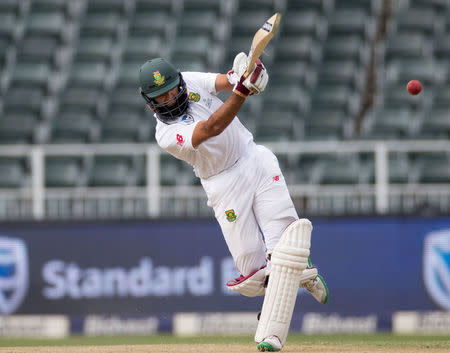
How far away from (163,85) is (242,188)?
2.77ft

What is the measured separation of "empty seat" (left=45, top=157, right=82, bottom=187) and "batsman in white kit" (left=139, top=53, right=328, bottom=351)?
221 inches

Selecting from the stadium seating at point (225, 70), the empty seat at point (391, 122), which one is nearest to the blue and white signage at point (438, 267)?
the stadium seating at point (225, 70)

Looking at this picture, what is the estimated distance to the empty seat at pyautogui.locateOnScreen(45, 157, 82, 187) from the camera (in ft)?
37.7

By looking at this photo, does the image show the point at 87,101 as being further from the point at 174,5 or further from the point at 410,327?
the point at 410,327

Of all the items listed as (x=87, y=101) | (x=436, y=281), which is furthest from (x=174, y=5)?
(x=436, y=281)

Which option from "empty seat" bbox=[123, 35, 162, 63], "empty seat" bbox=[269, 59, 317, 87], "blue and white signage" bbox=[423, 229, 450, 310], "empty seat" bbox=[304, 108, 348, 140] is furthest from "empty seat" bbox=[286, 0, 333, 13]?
"blue and white signage" bbox=[423, 229, 450, 310]

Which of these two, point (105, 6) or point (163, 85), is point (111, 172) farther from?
point (163, 85)

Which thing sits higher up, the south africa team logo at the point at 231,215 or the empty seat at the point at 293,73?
the empty seat at the point at 293,73

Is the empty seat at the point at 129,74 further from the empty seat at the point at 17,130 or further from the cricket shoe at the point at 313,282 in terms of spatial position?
the cricket shoe at the point at 313,282

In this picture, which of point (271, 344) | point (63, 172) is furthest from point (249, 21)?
point (271, 344)

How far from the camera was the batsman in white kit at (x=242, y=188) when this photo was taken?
18.2ft

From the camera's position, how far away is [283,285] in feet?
18.3

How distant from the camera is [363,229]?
10.1 meters

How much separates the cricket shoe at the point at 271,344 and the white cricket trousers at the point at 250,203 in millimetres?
602
